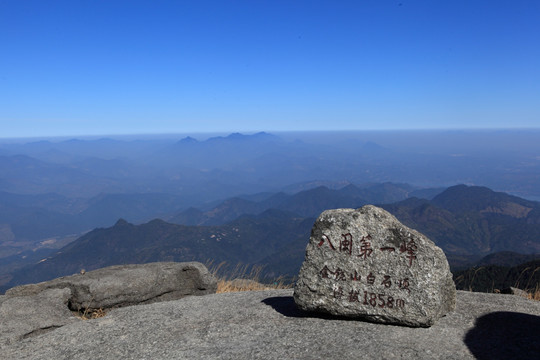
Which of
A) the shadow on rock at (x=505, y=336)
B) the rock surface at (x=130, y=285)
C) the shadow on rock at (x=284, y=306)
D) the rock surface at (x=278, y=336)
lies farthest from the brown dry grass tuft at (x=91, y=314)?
the shadow on rock at (x=505, y=336)

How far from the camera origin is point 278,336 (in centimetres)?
756

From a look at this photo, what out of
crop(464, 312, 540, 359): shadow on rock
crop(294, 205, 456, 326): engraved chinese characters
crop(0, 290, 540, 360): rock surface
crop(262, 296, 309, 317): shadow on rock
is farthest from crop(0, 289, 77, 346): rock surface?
crop(464, 312, 540, 359): shadow on rock

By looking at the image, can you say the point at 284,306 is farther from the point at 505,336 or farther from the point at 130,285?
the point at 505,336

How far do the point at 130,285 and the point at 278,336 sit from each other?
562 centimetres

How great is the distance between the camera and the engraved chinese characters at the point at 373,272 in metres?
7.91

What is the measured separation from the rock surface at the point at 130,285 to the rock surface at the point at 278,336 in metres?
1.02

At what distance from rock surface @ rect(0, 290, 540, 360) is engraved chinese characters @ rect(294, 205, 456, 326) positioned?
0.37m

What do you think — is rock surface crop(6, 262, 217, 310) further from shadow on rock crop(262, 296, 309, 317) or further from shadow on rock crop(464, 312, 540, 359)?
shadow on rock crop(464, 312, 540, 359)

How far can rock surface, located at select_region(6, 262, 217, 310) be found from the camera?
1027cm

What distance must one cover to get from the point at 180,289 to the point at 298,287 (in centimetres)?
514

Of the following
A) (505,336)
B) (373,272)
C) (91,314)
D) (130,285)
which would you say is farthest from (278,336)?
(91,314)

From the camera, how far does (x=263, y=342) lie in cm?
730

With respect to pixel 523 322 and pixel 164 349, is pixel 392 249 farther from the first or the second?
pixel 164 349

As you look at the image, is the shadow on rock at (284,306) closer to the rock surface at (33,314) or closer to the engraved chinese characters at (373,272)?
the engraved chinese characters at (373,272)
